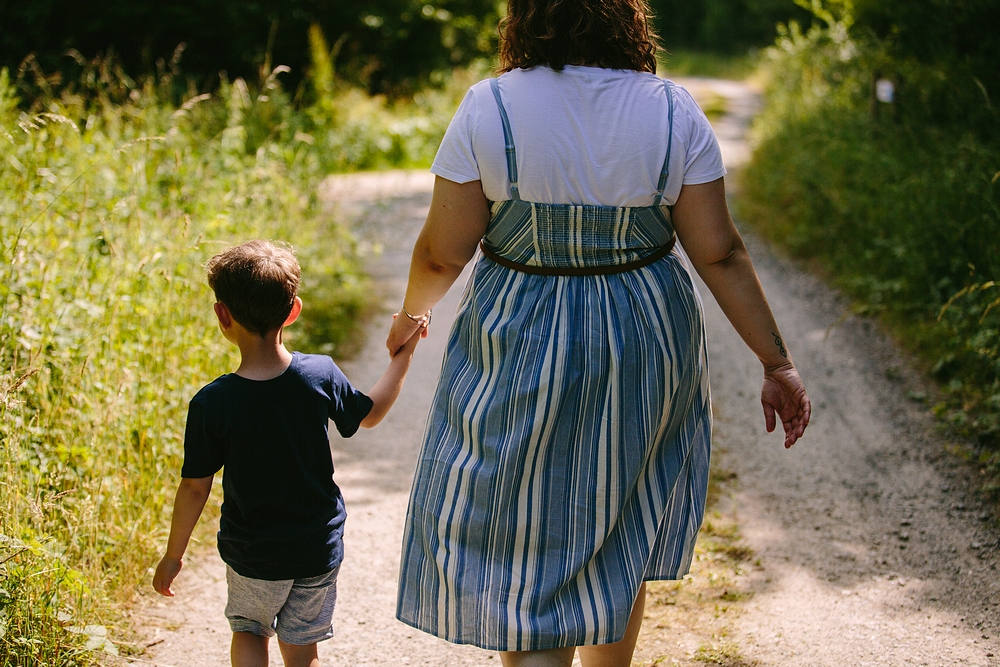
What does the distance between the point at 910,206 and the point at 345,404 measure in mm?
4616

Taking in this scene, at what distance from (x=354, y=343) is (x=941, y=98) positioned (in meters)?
4.82

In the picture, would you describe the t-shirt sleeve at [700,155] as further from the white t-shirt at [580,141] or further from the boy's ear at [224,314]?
the boy's ear at [224,314]

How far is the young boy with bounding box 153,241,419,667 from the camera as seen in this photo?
1.93 metres

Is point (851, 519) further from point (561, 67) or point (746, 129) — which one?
point (746, 129)

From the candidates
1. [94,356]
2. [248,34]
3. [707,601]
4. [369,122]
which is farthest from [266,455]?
[248,34]

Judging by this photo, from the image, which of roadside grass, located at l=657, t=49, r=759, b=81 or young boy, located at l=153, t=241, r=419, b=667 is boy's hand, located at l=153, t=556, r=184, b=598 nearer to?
young boy, located at l=153, t=241, r=419, b=667

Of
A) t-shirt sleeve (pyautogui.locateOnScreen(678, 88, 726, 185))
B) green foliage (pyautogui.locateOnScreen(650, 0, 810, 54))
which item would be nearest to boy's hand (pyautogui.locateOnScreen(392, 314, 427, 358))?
t-shirt sleeve (pyautogui.locateOnScreen(678, 88, 726, 185))

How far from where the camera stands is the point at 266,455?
1.95m

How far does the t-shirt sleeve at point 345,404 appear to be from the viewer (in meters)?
2.01

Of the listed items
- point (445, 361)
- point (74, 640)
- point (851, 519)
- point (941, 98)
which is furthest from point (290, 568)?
point (941, 98)

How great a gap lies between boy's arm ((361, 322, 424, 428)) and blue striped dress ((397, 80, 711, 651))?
0.26 m

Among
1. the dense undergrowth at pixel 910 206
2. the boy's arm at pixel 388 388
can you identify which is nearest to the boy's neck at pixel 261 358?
the boy's arm at pixel 388 388

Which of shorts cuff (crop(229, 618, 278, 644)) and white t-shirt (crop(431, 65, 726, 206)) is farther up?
white t-shirt (crop(431, 65, 726, 206))

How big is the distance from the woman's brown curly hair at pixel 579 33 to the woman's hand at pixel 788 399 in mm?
797
